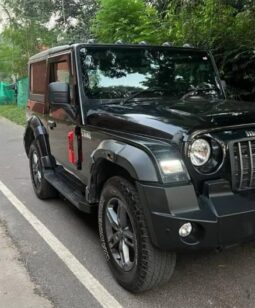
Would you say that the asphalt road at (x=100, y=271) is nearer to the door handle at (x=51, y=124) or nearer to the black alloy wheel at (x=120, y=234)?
the black alloy wheel at (x=120, y=234)

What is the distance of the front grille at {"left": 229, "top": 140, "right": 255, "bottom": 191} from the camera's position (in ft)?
10.1

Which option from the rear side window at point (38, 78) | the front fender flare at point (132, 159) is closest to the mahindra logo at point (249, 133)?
the front fender flare at point (132, 159)

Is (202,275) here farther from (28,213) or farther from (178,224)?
(28,213)

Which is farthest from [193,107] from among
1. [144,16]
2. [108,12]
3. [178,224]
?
[108,12]

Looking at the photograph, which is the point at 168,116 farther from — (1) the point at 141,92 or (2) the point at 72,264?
(2) the point at 72,264

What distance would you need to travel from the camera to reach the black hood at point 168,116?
10.5 ft

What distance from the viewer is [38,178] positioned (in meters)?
6.16

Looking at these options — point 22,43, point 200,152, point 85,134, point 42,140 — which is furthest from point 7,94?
point 200,152

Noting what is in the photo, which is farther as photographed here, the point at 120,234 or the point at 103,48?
the point at 103,48

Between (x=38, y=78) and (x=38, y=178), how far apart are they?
142 cm

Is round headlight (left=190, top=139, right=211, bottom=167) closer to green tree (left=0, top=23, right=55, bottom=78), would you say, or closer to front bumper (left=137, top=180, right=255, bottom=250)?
front bumper (left=137, top=180, right=255, bottom=250)

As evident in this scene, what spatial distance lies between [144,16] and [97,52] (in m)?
5.88

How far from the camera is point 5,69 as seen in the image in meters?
29.1

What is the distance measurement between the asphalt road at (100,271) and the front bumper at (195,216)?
2.01 ft
